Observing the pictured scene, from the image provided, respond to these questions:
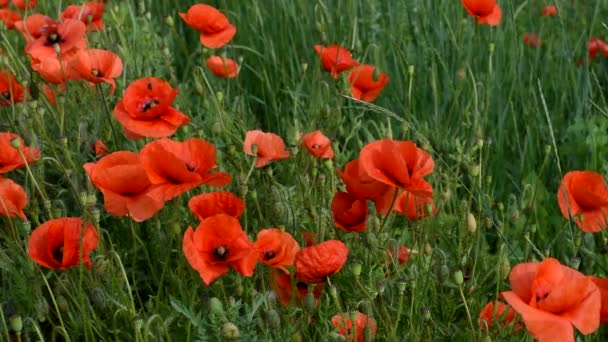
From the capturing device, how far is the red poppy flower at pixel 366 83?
2.50 m

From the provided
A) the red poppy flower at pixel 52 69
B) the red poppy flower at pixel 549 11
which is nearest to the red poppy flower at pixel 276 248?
the red poppy flower at pixel 52 69

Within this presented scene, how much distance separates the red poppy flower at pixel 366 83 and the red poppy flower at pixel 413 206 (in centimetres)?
73

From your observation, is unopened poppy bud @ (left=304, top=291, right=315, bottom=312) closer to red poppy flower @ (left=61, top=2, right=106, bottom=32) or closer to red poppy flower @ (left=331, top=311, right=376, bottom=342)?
red poppy flower @ (left=331, top=311, right=376, bottom=342)

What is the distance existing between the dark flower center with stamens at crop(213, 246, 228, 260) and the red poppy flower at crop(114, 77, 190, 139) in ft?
1.20

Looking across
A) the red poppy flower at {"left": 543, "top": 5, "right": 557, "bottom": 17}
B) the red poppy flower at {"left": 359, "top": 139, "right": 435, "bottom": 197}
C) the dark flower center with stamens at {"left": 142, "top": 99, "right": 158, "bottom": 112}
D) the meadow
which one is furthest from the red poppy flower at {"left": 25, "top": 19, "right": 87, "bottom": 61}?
the red poppy flower at {"left": 543, "top": 5, "right": 557, "bottom": 17}

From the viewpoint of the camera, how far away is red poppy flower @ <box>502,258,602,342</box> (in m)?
1.24

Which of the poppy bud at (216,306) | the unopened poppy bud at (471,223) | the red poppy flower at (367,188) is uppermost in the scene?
the red poppy flower at (367,188)

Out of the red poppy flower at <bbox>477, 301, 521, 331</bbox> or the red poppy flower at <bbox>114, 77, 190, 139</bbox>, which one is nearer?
the red poppy flower at <bbox>477, 301, 521, 331</bbox>

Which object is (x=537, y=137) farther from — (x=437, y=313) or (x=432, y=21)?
(x=437, y=313)

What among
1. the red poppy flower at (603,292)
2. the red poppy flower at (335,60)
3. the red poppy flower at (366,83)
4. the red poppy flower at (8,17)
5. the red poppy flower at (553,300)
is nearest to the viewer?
the red poppy flower at (553,300)

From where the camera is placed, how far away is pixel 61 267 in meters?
1.61

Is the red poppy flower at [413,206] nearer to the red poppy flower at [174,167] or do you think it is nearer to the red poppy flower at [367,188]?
the red poppy flower at [367,188]

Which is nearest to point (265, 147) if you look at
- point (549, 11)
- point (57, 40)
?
point (57, 40)

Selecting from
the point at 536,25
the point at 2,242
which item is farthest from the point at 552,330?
the point at 536,25
